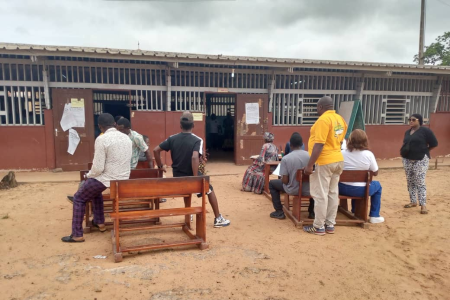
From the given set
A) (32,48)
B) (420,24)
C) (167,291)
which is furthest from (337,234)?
(420,24)

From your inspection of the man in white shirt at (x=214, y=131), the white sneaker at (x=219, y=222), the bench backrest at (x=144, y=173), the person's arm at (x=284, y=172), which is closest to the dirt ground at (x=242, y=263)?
the white sneaker at (x=219, y=222)

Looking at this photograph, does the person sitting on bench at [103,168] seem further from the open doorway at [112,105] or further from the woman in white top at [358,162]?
the open doorway at [112,105]

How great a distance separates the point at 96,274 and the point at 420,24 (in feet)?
59.0

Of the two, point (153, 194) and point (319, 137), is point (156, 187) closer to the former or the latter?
point (153, 194)

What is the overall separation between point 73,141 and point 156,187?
18.4 ft

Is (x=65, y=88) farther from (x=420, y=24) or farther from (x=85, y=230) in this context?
(x=420, y=24)

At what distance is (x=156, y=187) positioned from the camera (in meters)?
3.41

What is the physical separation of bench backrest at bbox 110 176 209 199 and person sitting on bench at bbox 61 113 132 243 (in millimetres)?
486

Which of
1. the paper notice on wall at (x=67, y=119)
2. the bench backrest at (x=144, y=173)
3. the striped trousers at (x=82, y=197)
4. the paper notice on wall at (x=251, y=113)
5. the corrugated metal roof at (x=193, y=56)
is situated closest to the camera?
the striped trousers at (x=82, y=197)

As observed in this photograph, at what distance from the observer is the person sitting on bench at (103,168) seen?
11.8ft

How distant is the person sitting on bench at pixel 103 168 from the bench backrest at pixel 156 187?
1.59ft

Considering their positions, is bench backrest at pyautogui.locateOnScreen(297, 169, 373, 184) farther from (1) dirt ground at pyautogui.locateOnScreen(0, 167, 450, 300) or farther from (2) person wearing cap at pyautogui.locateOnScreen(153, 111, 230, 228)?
(2) person wearing cap at pyautogui.locateOnScreen(153, 111, 230, 228)

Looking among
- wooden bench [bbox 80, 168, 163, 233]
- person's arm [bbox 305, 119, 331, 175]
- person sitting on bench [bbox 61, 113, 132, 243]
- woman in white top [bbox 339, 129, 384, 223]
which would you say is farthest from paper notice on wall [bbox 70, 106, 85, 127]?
woman in white top [bbox 339, 129, 384, 223]

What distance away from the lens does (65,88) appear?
7887 mm
